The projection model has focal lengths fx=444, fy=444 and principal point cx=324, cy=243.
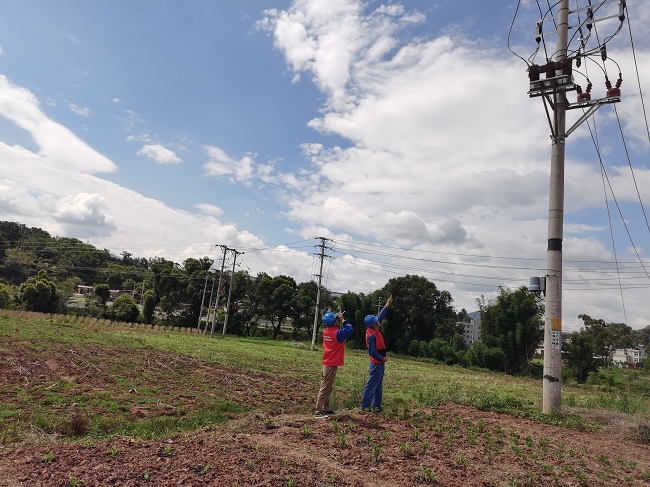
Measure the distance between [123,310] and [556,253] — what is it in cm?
5362

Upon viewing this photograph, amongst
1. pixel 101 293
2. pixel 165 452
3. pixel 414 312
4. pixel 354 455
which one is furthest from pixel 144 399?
pixel 101 293

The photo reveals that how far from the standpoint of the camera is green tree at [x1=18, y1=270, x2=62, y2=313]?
4872 centimetres

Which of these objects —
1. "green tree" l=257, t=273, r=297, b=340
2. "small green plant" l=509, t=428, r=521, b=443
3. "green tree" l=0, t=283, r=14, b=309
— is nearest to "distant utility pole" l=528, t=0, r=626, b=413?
"small green plant" l=509, t=428, r=521, b=443

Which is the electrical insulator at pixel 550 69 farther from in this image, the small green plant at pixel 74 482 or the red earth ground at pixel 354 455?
the small green plant at pixel 74 482

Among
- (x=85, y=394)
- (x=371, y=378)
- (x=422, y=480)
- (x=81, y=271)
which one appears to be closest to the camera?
(x=422, y=480)

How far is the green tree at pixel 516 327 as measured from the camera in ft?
133

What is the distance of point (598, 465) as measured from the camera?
19.5 ft

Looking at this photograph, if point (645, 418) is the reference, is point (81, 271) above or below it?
above

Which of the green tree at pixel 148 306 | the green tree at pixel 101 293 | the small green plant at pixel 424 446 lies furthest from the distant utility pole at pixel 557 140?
the green tree at pixel 101 293

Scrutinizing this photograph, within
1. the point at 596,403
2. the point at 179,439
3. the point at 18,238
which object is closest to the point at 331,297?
the point at 596,403

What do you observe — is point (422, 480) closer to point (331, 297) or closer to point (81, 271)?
point (331, 297)

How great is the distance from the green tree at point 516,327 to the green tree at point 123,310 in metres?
40.9

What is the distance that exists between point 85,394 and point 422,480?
9094 mm

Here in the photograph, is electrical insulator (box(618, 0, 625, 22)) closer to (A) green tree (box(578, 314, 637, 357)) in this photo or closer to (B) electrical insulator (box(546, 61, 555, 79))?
(B) electrical insulator (box(546, 61, 555, 79))
